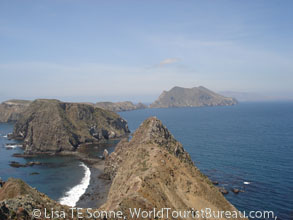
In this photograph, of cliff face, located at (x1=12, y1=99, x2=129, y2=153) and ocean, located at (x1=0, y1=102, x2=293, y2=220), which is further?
cliff face, located at (x1=12, y1=99, x2=129, y2=153)

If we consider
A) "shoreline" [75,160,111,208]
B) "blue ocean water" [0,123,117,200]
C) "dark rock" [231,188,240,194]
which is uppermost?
"dark rock" [231,188,240,194]

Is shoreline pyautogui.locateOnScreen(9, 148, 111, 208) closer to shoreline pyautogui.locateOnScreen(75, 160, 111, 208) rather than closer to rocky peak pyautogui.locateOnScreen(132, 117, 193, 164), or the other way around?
shoreline pyautogui.locateOnScreen(75, 160, 111, 208)

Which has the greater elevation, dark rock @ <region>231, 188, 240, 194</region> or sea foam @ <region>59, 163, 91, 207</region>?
dark rock @ <region>231, 188, 240, 194</region>

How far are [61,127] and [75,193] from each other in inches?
3498

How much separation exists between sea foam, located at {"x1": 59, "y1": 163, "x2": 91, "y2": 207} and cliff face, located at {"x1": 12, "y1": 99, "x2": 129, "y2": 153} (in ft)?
190

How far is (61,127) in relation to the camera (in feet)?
525

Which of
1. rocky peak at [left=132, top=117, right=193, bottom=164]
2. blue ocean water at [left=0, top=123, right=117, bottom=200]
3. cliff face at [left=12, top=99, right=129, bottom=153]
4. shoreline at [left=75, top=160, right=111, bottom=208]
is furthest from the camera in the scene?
cliff face at [left=12, top=99, right=129, bottom=153]

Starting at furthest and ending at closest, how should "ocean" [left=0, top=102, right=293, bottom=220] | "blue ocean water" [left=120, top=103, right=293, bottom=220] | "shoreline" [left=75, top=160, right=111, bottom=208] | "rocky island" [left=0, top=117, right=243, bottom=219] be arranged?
"shoreline" [left=75, top=160, right=111, bottom=208], "ocean" [left=0, top=102, right=293, bottom=220], "blue ocean water" [left=120, top=103, right=293, bottom=220], "rocky island" [left=0, top=117, right=243, bottom=219]

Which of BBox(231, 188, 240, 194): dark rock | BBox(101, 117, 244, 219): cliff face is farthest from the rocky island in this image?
BBox(231, 188, 240, 194): dark rock


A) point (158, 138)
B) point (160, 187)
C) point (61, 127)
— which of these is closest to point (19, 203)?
point (160, 187)

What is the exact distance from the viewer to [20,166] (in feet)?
358

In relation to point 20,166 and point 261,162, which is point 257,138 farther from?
point 20,166

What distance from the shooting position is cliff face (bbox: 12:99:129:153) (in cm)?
14925

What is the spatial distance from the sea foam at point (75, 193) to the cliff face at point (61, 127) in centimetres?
5785
